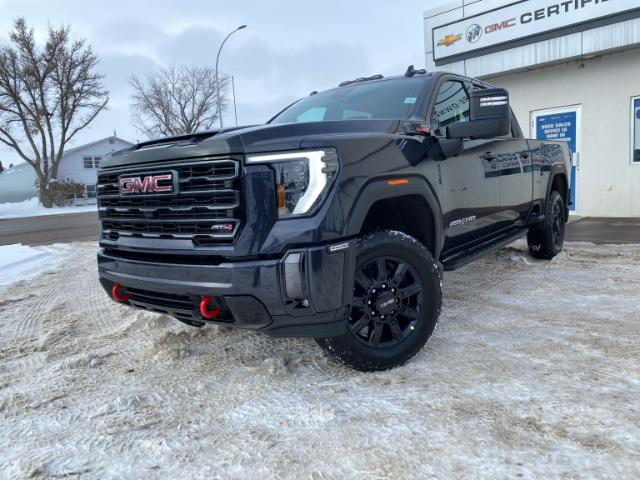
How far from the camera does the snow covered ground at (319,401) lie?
207 cm

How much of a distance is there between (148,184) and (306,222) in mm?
958

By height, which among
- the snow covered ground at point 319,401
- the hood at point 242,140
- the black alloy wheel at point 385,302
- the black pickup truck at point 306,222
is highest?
the hood at point 242,140

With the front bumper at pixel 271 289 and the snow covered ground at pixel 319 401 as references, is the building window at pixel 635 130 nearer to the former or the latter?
the snow covered ground at pixel 319 401

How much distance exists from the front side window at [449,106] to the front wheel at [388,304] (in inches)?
43.9

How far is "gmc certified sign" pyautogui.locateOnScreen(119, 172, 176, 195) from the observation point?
2658 mm

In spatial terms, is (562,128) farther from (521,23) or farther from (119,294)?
(119,294)

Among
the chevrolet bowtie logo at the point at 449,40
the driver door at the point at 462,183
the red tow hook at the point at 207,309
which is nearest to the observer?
the red tow hook at the point at 207,309

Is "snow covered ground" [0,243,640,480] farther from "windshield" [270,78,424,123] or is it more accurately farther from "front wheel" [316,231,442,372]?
"windshield" [270,78,424,123]

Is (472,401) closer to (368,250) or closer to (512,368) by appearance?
(512,368)

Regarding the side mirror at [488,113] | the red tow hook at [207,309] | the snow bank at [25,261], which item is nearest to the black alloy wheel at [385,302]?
the red tow hook at [207,309]

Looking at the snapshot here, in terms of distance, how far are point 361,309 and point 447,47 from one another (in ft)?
30.8

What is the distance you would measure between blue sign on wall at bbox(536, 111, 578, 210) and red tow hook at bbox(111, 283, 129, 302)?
30.6 feet

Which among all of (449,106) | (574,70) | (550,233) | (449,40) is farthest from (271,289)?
(449,40)

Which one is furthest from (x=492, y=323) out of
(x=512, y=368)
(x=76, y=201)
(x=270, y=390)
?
(x=76, y=201)
